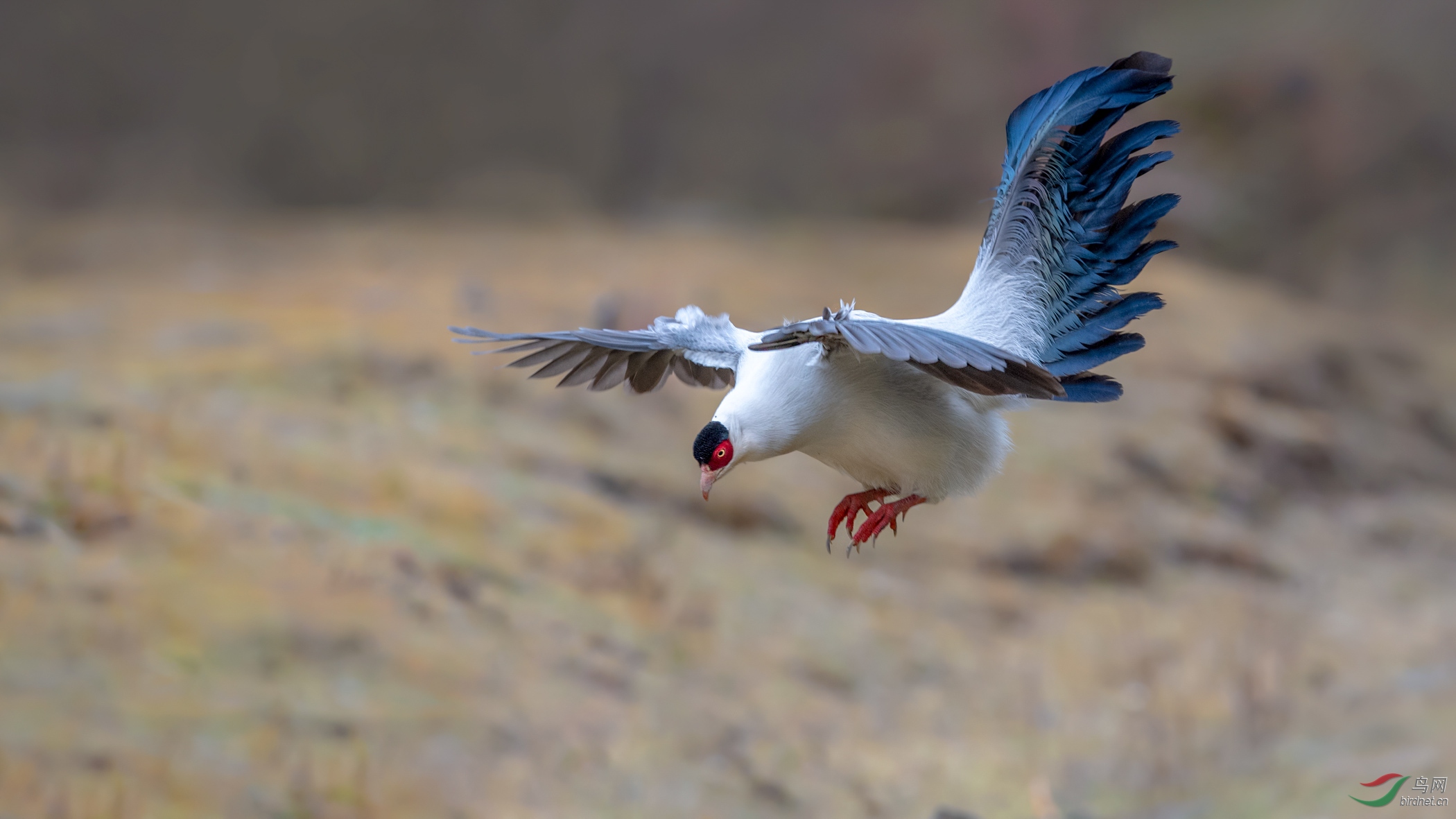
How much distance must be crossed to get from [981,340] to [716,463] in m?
0.62

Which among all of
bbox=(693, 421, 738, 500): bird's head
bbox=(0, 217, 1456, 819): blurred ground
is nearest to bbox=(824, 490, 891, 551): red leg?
bbox=(693, 421, 738, 500): bird's head

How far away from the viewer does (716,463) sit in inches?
94.3

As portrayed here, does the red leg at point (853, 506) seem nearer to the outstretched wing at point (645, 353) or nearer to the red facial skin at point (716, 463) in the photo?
the outstretched wing at point (645, 353)

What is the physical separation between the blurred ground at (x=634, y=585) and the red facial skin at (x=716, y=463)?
2879 mm

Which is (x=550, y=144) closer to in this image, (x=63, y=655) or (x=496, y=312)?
(x=496, y=312)

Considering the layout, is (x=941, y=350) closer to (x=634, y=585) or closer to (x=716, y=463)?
(x=716, y=463)

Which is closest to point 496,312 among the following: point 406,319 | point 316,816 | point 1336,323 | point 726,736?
point 406,319

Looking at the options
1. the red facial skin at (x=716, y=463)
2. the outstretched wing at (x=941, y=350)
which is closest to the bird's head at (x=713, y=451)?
the red facial skin at (x=716, y=463)

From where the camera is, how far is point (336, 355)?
7.29 metres

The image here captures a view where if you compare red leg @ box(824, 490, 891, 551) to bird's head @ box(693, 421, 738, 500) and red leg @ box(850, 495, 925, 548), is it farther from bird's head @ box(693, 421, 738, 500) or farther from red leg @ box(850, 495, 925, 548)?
bird's head @ box(693, 421, 738, 500)

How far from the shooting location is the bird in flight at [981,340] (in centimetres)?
246

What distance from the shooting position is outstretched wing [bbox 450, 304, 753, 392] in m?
2.61

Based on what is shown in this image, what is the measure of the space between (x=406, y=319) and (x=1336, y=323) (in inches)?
323

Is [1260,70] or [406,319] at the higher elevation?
[1260,70]
